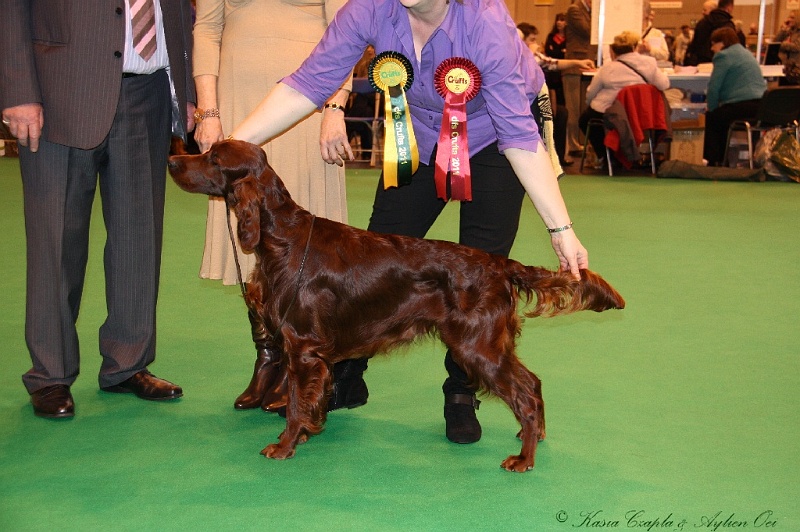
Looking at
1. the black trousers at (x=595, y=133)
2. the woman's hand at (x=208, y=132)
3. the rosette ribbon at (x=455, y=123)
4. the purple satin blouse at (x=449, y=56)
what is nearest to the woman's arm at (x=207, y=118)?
the woman's hand at (x=208, y=132)

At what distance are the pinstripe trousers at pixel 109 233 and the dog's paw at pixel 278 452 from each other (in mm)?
776

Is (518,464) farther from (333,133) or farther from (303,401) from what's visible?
(333,133)

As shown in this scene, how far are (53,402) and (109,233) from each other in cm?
62

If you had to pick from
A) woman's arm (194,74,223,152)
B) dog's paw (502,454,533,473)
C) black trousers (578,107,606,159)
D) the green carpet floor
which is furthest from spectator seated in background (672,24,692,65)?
dog's paw (502,454,533,473)

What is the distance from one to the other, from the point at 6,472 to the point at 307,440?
89 cm

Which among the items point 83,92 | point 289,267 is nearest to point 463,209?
point 289,267

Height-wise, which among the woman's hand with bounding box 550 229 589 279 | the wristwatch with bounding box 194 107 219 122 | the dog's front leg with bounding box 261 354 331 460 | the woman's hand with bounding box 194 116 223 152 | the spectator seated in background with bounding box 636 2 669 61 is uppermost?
the spectator seated in background with bounding box 636 2 669 61

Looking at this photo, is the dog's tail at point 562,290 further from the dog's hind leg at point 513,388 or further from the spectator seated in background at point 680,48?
the spectator seated in background at point 680,48

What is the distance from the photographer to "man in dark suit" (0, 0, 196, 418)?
9.55 ft

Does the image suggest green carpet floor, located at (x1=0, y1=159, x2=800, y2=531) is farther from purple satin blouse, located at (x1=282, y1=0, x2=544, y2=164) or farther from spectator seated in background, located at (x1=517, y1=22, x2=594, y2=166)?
spectator seated in background, located at (x1=517, y1=22, x2=594, y2=166)

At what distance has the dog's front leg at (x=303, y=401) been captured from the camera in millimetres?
2773

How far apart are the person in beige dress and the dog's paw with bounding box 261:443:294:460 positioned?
0.39m

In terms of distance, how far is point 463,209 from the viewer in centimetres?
298

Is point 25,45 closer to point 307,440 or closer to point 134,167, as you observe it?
point 134,167
